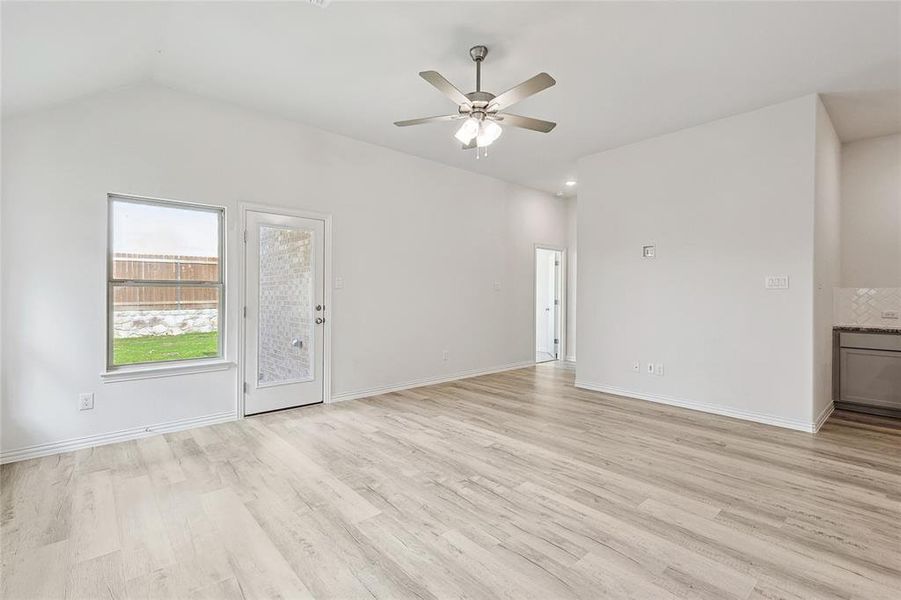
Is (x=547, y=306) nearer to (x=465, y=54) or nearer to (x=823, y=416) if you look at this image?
→ (x=823, y=416)

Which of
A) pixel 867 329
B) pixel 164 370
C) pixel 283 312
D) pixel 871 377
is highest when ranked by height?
pixel 283 312

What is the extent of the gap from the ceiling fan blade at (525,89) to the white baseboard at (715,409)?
11.5 feet

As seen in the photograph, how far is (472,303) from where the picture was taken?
5871mm

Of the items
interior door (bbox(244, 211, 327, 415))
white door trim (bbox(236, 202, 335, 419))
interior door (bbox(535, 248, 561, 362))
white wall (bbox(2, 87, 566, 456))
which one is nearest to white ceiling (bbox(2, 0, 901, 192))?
white wall (bbox(2, 87, 566, 456))

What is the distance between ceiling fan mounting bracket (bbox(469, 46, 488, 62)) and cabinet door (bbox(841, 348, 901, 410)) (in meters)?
4.75

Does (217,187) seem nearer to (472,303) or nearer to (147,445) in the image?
(147,445)

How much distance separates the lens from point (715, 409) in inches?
160

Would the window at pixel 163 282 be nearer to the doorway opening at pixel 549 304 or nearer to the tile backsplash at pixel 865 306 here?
the doorway opening at pixel 549 304

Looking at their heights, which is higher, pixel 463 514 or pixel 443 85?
pixel 443 85

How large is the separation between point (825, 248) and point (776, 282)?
769 millimetres

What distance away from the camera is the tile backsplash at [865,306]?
14.4 feet

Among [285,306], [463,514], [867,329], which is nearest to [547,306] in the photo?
[867,329]

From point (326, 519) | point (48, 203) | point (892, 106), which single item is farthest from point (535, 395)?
point (48, 203)

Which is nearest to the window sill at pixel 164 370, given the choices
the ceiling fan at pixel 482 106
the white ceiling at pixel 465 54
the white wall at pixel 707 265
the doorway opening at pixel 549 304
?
the white ceiling at pixel 465 54
